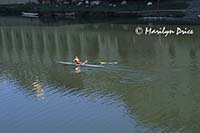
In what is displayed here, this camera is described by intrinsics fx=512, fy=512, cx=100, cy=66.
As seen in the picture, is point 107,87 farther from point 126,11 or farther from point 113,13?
point 113,13

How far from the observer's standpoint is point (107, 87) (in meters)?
31.7

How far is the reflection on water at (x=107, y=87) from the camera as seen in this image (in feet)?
84.4

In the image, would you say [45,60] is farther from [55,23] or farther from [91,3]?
[91,3]

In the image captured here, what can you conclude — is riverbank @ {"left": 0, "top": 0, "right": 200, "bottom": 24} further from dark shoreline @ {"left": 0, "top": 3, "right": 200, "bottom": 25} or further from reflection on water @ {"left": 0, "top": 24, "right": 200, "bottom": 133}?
reflection on water @ {"left": 0, "top": 24, "right": 200, "bottom": 133}

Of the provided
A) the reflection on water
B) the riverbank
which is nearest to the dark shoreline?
the riverbank

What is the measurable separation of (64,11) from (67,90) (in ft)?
124

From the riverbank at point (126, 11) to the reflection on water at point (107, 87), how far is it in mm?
6398

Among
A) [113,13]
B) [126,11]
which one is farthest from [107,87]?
[113,13]

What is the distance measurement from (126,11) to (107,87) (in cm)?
3132

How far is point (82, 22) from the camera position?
62.1 m

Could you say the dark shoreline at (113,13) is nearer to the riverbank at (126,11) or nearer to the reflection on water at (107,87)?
the riverbank at (126,11)

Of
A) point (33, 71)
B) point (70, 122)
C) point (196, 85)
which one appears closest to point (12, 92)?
point (33, 71)

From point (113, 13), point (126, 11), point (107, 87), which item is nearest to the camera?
point (107, 87)

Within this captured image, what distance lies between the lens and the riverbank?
56188mm
